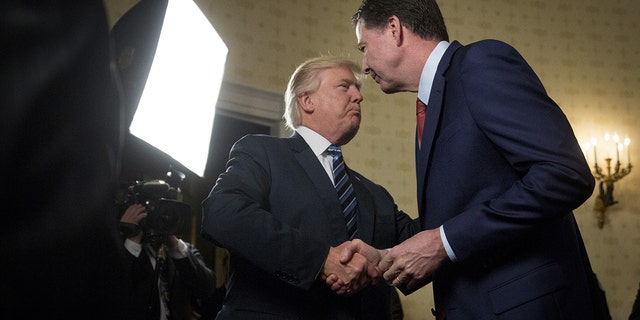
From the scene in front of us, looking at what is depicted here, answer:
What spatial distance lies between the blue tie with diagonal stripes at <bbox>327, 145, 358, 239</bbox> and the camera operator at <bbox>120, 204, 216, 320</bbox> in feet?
2.29

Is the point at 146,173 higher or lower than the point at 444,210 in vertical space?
lower

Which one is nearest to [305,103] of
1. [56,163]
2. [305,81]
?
[305,81]

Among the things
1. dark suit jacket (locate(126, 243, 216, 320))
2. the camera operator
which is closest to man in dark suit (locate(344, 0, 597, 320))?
the camera operator

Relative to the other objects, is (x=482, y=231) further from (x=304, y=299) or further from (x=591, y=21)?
(x=591, y=21)

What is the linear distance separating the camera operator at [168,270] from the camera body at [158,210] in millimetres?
38

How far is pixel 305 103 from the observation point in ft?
8.39

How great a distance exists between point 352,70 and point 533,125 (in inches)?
48.7

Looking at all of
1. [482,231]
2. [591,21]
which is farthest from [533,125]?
[591,21]

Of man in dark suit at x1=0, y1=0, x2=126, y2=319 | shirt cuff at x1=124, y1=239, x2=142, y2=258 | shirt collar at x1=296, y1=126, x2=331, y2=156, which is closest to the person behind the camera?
man in dark suit at x1=0, y1=0, x2=126, y2=319

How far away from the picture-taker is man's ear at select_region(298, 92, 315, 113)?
2535 millimetres

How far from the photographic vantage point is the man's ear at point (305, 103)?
254cm

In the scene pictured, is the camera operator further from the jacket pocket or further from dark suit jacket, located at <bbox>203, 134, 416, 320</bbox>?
the jacket pocket

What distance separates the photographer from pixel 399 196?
4.96 meters

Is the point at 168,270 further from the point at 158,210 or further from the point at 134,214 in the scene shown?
the point at 158,210
